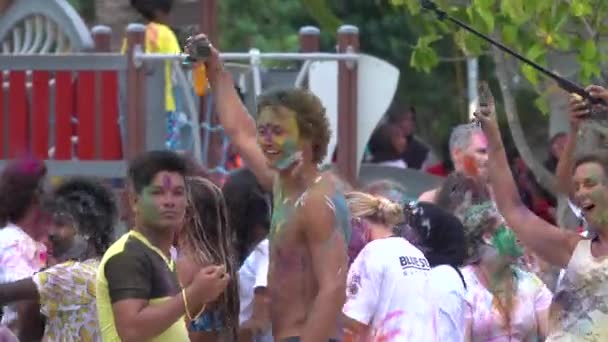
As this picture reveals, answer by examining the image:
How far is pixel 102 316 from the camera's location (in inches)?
256

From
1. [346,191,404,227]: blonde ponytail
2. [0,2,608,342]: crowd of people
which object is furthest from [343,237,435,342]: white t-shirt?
[346,191,404,227]: blonde ponytail

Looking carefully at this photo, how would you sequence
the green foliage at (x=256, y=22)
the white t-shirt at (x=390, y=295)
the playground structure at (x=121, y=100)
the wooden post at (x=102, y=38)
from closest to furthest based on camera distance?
the white t-shirt at (x=390, y=295) → the playground structure at (x=121, y=100) → the wooden post at (x=102, y=38) → the green foliage at (x=256, y=22)

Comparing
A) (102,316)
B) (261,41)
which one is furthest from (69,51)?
(261,41)

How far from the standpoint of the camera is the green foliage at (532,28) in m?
8.96

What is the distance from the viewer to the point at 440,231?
26.2ft

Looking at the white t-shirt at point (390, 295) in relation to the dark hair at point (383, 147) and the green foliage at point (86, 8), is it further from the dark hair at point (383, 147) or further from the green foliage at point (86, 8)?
the green foliage at point (86, 8)

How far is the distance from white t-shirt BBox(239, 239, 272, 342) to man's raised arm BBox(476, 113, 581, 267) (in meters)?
1.23

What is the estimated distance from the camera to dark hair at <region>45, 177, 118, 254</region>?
24.4 ft

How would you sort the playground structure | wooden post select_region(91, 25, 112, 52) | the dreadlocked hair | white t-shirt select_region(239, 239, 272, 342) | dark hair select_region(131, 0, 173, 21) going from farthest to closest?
1. wooden post select_region(91, 25, 112, 52)
2. dark hair select_region(131, 0, 173, 21)
3. the playground structure
4. white t-shirt select_region(239, 239, 272, 342)
5. the dreadlocked hair

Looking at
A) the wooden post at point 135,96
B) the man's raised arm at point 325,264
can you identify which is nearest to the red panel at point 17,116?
the wooden post at point 135,96

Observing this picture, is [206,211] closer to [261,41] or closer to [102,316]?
[102,316]

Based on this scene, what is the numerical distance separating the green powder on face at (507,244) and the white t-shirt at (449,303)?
284mm

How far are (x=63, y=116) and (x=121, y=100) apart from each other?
44 centimetres

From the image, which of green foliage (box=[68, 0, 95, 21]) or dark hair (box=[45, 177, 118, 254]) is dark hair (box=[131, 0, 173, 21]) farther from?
green foliage (box=[68, 0, 95, 21])
